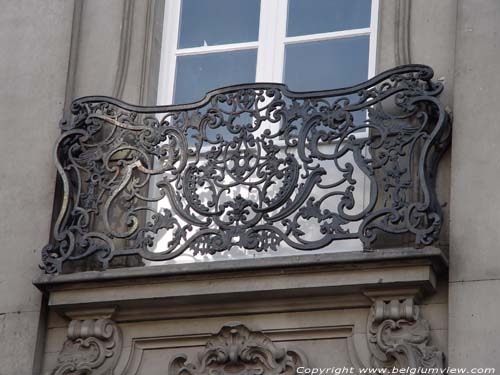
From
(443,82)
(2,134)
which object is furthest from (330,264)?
(2,134)

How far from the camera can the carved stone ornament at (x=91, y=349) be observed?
1015 centimetres

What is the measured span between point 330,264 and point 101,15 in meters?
2.54

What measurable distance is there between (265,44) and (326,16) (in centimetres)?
42

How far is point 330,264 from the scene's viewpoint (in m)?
9.80

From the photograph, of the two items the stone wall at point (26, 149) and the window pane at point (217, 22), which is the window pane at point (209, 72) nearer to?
the window pane at point (217, 22)

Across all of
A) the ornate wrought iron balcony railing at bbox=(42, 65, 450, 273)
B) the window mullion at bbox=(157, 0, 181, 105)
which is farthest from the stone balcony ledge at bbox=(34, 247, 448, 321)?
the window mullion at bbox=(157, 0, 181, 105)

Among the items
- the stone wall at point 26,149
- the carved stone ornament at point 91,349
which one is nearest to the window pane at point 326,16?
the stone wall at point 26,149

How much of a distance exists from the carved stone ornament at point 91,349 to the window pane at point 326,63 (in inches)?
A: 75.6

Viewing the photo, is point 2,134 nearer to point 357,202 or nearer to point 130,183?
point 130,183

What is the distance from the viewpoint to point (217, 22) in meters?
11.4

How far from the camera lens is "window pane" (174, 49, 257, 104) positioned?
11.1m

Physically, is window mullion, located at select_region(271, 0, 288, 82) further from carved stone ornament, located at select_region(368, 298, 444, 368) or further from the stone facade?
carved stone ornament, located at select_region(368, 298, 444, 368)

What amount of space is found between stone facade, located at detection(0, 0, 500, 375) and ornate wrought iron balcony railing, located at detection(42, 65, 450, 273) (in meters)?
0.15

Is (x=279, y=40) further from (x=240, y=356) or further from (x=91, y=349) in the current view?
(x=91, y=349)
